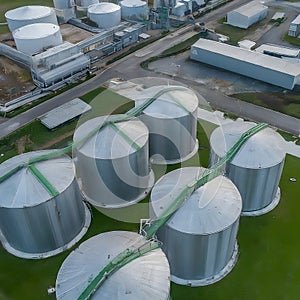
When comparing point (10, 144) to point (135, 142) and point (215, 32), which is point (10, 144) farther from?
point (215, 32)

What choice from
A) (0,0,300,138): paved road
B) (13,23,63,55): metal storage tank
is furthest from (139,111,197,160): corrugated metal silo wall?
(13,23,63,55): metal storage tank

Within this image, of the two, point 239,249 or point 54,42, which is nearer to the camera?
point 239,249

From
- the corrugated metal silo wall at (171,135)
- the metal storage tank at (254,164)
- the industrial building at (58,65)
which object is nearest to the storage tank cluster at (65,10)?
the industrial building at (58,65)

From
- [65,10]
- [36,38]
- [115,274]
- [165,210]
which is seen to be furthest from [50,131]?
[65,10]

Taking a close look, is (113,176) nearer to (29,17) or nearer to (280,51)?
(280,51)

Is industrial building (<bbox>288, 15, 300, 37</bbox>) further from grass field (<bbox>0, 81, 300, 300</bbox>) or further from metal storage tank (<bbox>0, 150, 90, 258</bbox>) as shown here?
metal storage tank (<bbox>0, 150, 90, 258</bbox>)

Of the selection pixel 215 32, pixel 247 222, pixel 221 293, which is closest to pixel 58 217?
pixel 221 293
